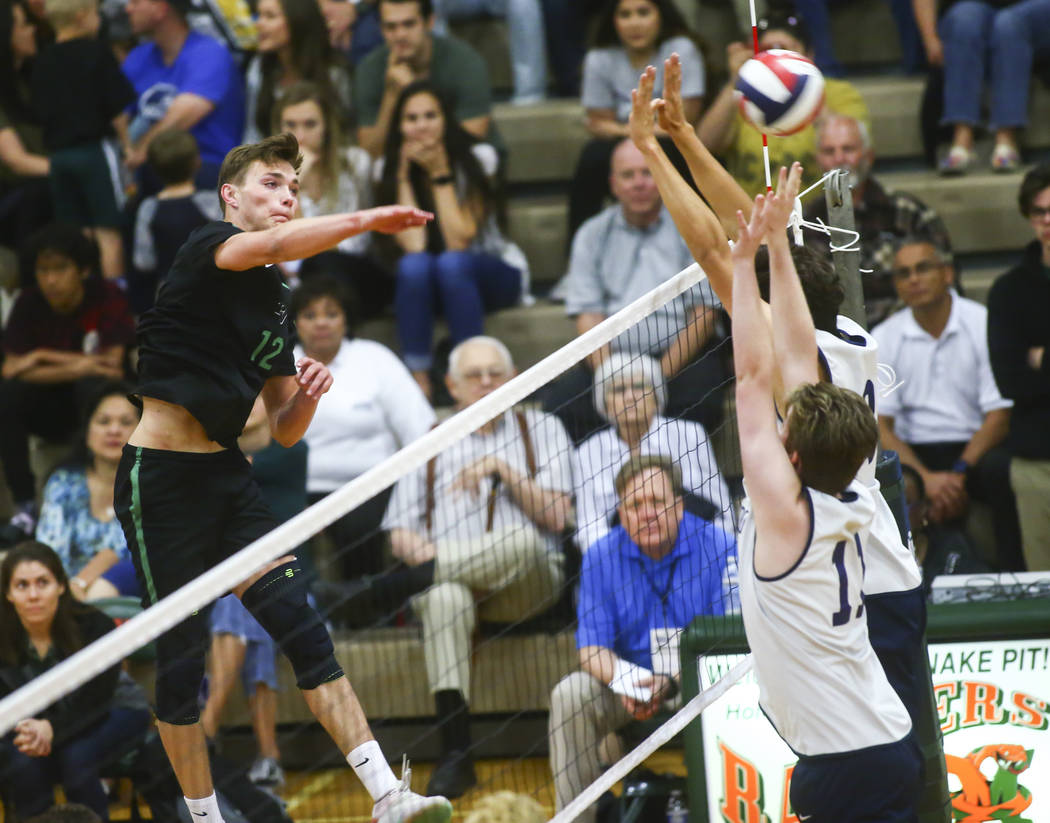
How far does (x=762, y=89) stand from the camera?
192 inches

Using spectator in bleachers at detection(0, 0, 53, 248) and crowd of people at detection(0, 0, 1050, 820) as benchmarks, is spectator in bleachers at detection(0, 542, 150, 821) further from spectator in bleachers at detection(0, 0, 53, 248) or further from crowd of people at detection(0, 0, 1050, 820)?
spectator in bleachers at detection(0, 0, 53, 248)

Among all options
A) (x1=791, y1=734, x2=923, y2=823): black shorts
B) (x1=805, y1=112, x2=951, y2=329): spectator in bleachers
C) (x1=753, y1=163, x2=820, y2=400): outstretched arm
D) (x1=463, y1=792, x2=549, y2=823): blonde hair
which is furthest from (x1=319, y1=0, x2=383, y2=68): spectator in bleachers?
(x1=791, y1=734, x2=923, y2=823): black shorts

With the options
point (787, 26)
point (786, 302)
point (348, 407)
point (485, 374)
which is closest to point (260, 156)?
point (786, 302)

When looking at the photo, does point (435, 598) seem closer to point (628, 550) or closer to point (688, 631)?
point (628, 550)

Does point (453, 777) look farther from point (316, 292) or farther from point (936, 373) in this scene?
point (936, 373)

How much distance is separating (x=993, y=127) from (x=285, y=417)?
6.00 metres

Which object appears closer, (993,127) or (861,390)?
(861,390)

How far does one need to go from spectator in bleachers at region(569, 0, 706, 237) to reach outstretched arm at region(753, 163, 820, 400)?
474 centimetres

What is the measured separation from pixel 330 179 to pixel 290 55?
3.40ft

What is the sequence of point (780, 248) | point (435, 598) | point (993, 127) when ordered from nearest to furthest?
point (780, 248) < point (435, 598) < point (993, 127)

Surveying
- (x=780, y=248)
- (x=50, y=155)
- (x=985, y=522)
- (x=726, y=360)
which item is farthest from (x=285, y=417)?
(x=50, y=155)

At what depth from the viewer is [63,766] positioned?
261 inches

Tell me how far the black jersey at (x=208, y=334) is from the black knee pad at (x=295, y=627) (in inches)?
20.0

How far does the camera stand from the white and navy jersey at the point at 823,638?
3.99 metres
